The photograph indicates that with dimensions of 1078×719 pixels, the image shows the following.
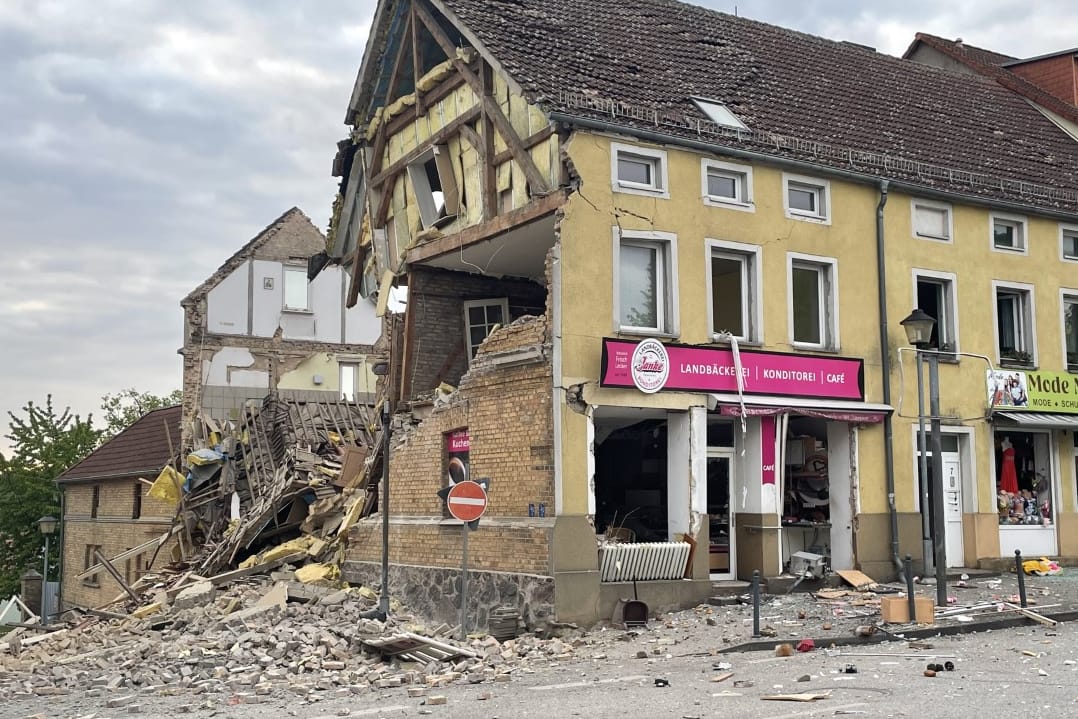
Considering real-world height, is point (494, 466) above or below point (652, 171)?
below

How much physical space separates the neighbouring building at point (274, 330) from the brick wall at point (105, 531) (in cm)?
332

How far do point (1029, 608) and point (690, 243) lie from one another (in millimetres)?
7279

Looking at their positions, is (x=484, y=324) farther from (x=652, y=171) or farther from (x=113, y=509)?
(x=113, y=509)

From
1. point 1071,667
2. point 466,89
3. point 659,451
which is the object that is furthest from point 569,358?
point 1071,667

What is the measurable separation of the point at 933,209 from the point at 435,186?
9359 millimetres

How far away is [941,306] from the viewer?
2230 cm

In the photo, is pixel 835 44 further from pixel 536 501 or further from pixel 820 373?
pixel 536 501

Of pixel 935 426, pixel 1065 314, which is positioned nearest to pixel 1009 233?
pixel 1065 314

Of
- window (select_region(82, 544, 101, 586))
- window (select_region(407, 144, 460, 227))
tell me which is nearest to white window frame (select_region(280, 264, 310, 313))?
window (select_region(82, 544, 101, 586))

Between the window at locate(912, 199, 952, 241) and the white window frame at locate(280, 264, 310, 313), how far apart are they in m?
22.0

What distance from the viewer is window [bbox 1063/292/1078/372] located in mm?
23750

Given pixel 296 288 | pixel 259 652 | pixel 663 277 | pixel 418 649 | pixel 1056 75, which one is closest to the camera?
pixel 418 649

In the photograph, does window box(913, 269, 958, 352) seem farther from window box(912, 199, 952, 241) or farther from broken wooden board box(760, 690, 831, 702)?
broken wooden board box(760, 690, 831, 702)

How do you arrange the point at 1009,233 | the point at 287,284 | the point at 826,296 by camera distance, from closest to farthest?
the point at 826,296 → the point at 1009,233 → the point at 287,284
